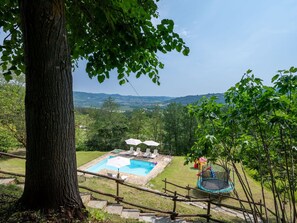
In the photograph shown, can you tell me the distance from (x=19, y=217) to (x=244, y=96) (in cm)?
262

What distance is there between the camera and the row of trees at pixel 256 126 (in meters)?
2.19

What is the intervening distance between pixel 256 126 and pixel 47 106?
241 cm

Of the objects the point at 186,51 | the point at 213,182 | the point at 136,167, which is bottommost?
the point at 136,167

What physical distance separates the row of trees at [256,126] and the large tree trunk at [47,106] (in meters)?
1.66

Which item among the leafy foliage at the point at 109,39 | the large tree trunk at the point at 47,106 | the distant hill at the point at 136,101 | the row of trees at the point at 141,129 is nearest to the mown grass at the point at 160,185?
the distant hill at the point at 136,101

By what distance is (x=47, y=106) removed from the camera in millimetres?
1679

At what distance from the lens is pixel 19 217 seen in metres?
1.77

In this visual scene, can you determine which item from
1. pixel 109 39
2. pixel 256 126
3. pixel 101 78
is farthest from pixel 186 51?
pixel 256 126

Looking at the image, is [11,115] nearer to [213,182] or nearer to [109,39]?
[213,182]

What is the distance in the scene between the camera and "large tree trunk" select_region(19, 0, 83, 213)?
5.39 ft

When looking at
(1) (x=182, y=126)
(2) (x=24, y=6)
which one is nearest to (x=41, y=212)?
(2) (x=24, y=6)

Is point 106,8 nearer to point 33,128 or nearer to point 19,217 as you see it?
point 33,128

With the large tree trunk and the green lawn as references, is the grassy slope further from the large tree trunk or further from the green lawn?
the large tree trunk

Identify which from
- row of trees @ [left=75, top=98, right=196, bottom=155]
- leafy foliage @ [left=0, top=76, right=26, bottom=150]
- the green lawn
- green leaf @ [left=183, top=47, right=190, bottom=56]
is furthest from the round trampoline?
leafy foliage @ [left=0, top=76, right=26, bottom=150]
